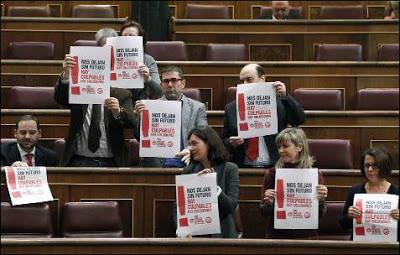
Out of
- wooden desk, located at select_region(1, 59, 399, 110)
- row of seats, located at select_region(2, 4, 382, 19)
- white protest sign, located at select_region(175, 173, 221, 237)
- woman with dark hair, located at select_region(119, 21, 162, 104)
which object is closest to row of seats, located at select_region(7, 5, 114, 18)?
row of seats, located at select_region(2, 4, 382, 19)

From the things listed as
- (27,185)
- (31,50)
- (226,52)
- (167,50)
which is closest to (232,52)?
(226,52)

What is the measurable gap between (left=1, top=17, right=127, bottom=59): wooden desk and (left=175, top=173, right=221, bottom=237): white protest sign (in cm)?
305

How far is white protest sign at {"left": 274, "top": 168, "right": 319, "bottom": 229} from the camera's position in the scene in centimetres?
408

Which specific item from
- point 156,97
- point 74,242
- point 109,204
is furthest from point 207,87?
point 74,242

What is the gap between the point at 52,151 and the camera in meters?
4.85

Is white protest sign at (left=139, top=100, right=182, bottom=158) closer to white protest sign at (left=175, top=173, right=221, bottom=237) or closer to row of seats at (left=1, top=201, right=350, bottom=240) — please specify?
row of seats at (left=1, top=201, right=350, bottom=240)

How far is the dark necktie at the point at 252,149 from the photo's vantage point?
4699 millimetres

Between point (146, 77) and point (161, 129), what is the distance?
0.28 meters

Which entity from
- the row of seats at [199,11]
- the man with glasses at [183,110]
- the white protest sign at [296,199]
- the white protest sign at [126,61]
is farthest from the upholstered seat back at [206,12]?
the white protest sign at [296,199]

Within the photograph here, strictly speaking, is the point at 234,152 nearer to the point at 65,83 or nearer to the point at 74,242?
the point at 65,83

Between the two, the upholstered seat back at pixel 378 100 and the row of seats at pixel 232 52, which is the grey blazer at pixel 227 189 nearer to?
the upholstered seat back at pixel 378 100

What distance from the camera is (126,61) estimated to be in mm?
4609

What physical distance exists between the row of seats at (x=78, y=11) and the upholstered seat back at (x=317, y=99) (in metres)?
2.22

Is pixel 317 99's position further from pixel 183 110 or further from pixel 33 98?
pixel 33 98
